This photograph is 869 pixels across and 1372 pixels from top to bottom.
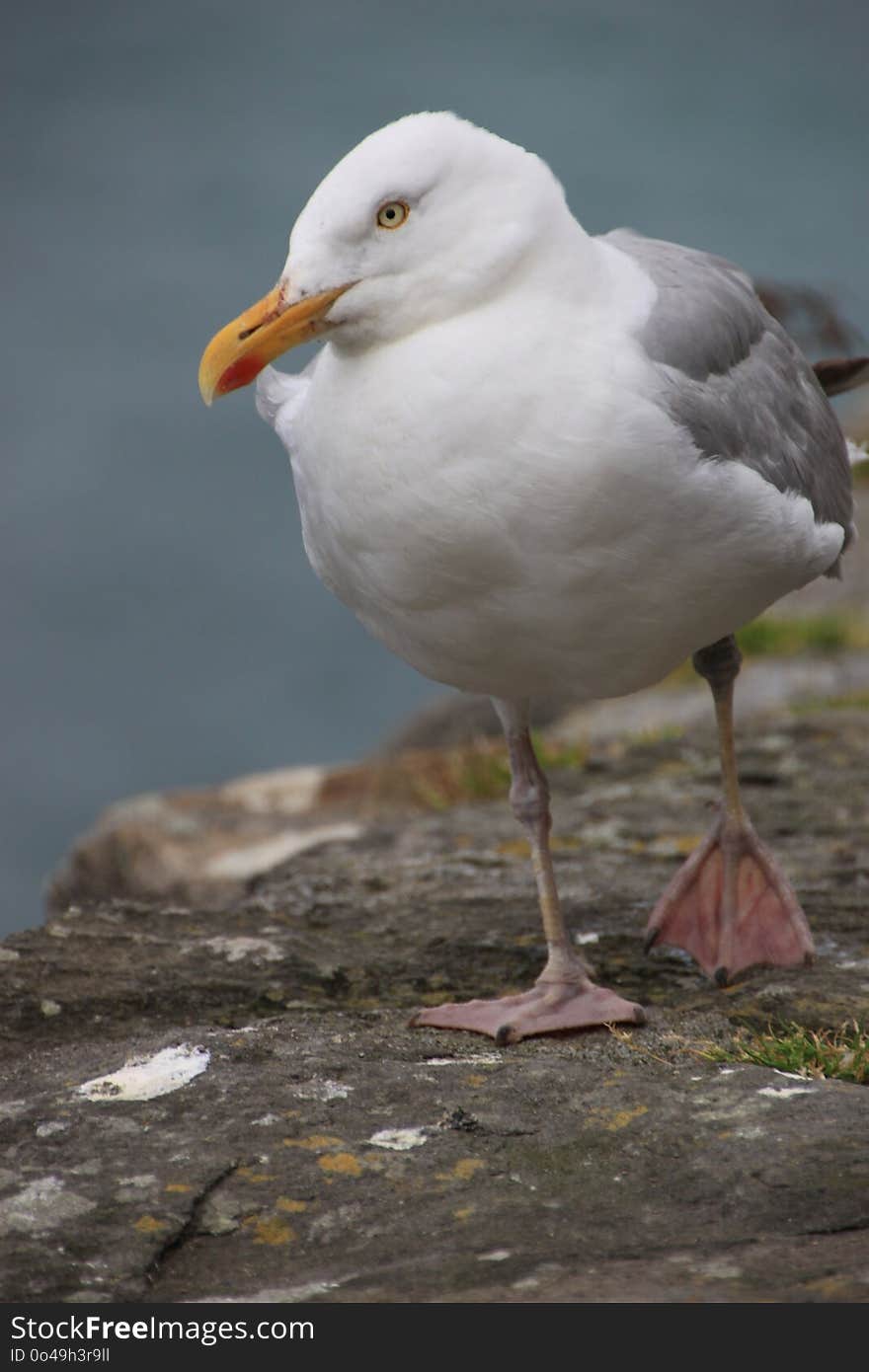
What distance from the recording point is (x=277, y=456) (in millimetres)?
27750

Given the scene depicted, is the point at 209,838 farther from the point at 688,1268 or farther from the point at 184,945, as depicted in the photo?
the point at 688,1268

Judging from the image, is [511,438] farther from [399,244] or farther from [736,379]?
[736,379]

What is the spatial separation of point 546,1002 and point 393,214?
196cm

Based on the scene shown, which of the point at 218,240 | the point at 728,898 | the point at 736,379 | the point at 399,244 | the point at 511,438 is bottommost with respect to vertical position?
the point at 728,898

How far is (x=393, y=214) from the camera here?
4.27m

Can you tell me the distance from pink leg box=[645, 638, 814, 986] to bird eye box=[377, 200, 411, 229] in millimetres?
1914

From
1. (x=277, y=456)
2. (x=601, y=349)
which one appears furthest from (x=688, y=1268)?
(x=277, y=456)

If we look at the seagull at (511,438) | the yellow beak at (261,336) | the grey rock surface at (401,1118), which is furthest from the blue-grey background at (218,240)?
the yellow beak at (261,336)

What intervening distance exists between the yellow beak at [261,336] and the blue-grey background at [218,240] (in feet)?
50.2

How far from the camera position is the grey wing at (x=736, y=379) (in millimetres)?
4410

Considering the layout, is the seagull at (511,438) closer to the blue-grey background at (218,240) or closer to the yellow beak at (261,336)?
the yellow beak at (261,336)

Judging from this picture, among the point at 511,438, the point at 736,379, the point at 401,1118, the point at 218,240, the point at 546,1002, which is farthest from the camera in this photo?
the point at 218,240

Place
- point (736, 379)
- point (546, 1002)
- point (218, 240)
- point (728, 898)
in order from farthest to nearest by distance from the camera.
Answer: point (218, 240) → point (728, 898) → point (736, 379) → point (546, 1002)

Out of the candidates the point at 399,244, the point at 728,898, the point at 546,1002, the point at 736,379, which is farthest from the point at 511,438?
the point at 728,898
